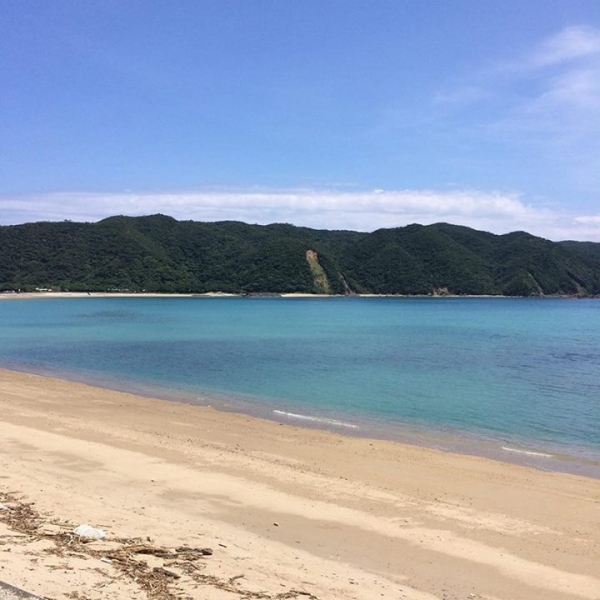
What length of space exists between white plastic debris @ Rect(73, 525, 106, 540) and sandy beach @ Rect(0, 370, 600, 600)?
0.33 feet

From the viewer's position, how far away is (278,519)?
26.3 feet

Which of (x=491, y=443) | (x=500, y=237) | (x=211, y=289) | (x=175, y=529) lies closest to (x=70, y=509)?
(x=175, y=529)

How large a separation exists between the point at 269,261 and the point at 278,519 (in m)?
156

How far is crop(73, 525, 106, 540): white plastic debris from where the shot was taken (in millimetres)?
6223

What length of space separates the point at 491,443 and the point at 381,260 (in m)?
170

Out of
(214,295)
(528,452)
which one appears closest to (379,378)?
(528,452)

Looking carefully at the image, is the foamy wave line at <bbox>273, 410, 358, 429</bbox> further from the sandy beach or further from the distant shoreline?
the distant shoreline

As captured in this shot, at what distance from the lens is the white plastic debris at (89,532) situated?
6.22m

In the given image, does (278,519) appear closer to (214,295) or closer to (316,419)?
(316,419)

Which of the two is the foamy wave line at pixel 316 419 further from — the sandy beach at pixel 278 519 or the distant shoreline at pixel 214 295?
the distant shoreline at pixel 214 295

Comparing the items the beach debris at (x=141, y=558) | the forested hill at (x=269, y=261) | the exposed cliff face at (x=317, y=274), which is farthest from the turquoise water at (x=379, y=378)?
the exposed cliff face at (x=317, y=274)

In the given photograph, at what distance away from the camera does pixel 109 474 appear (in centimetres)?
982

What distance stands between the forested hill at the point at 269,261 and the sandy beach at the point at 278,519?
130 m

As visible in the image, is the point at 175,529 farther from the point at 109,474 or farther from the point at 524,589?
the point at 524,589
